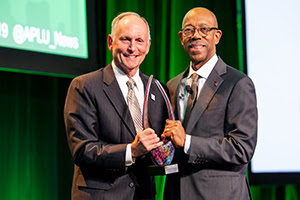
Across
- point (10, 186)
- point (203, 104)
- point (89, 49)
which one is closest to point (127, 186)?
point (203, 104)

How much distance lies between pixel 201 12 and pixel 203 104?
1.75 ft

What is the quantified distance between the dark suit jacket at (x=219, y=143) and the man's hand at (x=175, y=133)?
0.24 ft

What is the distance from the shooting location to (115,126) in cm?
216

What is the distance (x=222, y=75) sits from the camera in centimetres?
233

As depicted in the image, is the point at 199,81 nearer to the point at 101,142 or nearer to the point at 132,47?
the point at 132,47

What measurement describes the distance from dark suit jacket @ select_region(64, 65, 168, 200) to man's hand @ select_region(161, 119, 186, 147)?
20cm

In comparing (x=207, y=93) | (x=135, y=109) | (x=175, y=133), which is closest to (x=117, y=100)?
(x=135, y=109)

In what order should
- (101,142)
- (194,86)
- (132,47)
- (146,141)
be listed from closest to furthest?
1. (146,141)
2. (101,142)
3. (132,47)
4. (194,86)

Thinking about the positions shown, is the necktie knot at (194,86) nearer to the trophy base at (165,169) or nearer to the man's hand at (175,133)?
the man's hand at (175,133)

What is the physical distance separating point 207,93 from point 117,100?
1.57 feet

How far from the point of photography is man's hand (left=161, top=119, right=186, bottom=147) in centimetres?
206

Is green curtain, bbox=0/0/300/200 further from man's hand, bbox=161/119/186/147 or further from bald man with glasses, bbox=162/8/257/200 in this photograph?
man's hand, bbox=161/119/186/147

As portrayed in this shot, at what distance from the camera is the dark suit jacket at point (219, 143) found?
7.03 feet

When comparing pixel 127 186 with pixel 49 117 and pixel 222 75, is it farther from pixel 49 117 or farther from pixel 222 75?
pixel 49 117
